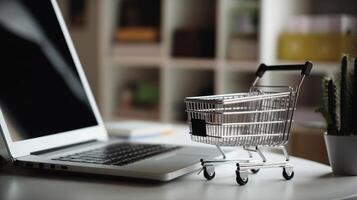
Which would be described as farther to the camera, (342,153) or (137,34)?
(137,34)

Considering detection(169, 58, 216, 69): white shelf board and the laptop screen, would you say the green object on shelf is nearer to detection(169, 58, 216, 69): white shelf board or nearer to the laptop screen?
detection(169, 58, 216, 69): white shelf board

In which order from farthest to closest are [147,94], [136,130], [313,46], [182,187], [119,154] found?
[147,94], [313,46], [136,130], [119,154], [182,187]

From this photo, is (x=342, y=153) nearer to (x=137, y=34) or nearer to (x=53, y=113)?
(x=53, y=113)

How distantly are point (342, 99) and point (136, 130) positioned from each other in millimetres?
745

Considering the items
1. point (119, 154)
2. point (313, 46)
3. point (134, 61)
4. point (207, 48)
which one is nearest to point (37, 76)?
point (119, 154)

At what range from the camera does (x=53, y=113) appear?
1338 millimetres

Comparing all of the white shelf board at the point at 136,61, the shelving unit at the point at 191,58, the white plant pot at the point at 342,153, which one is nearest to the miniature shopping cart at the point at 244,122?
the white plant pot at the point at 342,153

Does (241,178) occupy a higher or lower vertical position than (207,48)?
lower

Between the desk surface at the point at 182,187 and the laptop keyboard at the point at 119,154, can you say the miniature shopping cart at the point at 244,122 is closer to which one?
the desk surface at the point at 182,187

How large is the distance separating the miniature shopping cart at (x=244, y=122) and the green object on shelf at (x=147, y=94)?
2456 mm

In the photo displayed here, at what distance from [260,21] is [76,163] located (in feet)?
6.63

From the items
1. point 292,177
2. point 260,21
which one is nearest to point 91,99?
point 292,177

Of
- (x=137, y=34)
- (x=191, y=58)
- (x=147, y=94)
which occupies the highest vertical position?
(x=137, y=34)

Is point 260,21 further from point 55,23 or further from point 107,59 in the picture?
point 55,23
